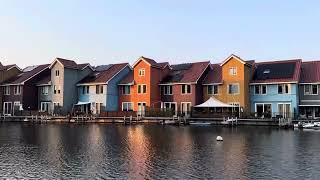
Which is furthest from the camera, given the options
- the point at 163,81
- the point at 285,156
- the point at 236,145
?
the point at 163,81

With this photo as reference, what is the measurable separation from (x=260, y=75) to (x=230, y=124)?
12.0 meters

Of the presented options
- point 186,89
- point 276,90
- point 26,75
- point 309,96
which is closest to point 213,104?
point 186,89

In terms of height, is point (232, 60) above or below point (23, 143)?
above

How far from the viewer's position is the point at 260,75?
60.6 meters

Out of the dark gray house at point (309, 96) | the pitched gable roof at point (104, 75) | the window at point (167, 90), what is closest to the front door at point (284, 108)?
the dark gray house at point (309, 96)

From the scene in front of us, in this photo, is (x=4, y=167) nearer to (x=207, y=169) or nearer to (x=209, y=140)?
(x=207, y=169)

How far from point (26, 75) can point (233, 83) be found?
40.3 m

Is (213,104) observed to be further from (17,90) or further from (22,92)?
(17,90)

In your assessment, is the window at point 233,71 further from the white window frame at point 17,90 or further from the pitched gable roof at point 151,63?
the white window frame at point 17,90

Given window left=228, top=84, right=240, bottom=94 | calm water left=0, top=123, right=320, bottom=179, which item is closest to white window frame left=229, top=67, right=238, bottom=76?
window left=228, top=84, right=240, bottom=94

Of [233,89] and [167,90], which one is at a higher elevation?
[167,90]

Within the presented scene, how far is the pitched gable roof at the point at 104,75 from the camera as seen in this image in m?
68.6

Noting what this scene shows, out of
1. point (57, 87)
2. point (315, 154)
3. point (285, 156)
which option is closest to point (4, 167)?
point (285, 156)

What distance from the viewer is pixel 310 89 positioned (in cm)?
5700
